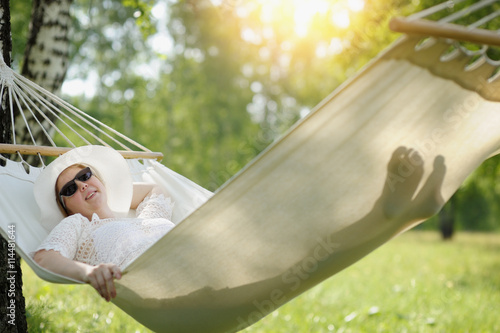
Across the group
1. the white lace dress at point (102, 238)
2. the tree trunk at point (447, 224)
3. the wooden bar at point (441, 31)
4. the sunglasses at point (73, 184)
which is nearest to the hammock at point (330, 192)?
the wooden bar at point (441, 31)

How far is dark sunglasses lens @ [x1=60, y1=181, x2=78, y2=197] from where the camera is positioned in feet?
6.59

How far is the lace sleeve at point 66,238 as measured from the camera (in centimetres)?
164

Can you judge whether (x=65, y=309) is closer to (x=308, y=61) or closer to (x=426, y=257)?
(x=426, y=257)

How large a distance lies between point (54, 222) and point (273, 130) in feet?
37.4

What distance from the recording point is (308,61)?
44.1 ft

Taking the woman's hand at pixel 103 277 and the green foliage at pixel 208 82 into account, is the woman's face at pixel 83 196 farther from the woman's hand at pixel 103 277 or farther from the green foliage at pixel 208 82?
the green foliage at pixel 208 82

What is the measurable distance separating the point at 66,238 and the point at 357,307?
2.66 m

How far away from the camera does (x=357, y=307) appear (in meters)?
3.86

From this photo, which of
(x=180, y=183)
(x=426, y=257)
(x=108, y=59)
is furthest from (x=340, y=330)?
(x=108, y=59)

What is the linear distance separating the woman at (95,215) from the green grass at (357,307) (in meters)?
0.79

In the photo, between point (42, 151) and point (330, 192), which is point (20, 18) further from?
point (330, 192)

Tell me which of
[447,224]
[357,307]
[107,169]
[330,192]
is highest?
[107,169]

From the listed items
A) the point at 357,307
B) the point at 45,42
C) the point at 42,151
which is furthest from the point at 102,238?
the point at 357,307

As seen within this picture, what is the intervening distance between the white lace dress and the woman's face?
9cm
